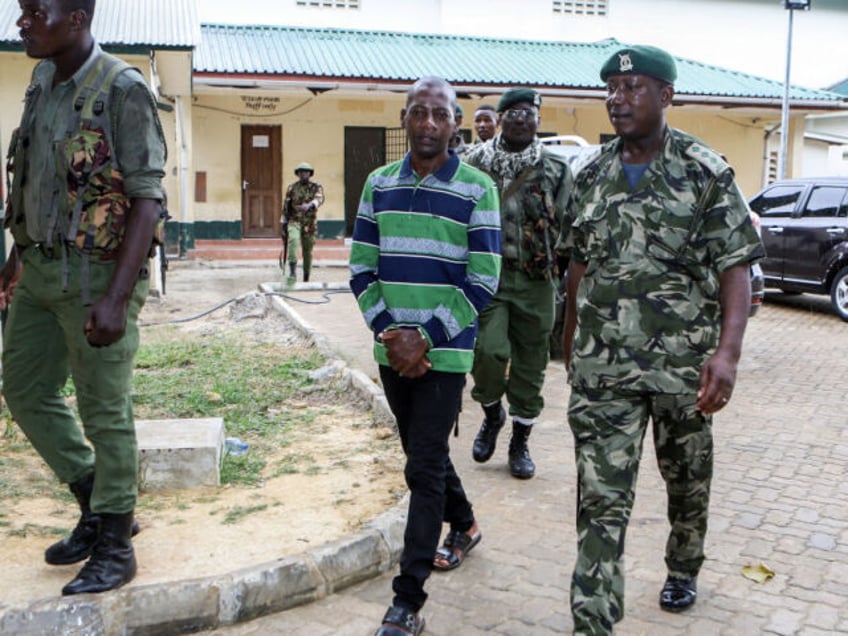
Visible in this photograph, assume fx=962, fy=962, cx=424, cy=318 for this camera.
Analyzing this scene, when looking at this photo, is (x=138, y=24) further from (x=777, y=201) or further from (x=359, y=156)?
(x=777, y=201)

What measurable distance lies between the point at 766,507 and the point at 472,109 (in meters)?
16.9

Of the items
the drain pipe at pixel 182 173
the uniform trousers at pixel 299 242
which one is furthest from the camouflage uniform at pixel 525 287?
the drain pipe at pixel 182 173

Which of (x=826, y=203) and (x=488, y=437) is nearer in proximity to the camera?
(x=488, y=437)

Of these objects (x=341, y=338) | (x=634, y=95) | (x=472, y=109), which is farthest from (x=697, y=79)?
(x=634, y=95)

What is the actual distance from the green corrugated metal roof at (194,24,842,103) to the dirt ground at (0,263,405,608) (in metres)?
13.4

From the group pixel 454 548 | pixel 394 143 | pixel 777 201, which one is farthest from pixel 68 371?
pixel 394 143

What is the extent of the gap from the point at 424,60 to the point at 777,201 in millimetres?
9430

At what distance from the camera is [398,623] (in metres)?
3.25

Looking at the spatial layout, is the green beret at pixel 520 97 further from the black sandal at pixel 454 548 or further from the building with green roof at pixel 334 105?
the building with green roof at pixel 334 105

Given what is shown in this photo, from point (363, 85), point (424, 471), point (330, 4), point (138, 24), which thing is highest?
point (330, 4)

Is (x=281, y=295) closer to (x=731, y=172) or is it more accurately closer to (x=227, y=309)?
(x=227, y=309)

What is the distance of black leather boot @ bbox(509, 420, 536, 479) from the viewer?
524cm

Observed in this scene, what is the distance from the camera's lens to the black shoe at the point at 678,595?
3.60 metres

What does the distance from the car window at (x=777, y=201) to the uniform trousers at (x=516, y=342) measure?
28.7ft
